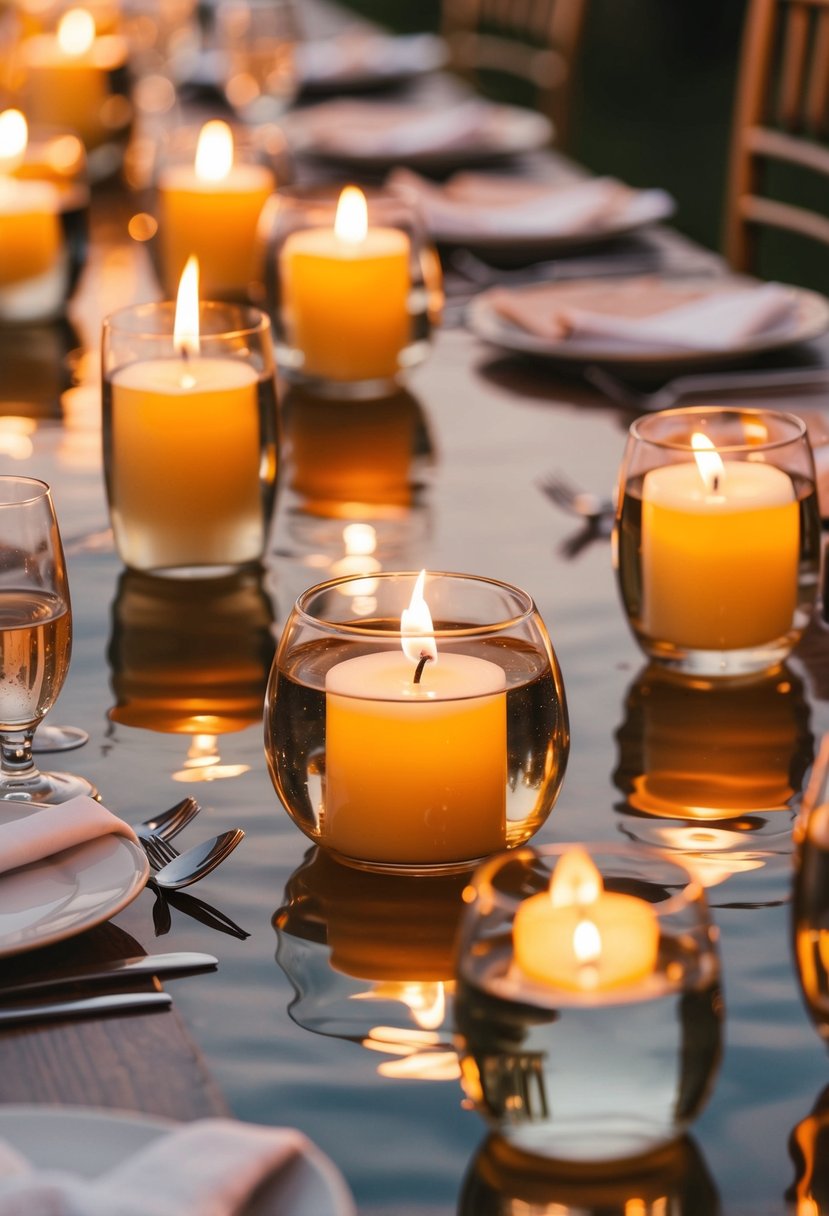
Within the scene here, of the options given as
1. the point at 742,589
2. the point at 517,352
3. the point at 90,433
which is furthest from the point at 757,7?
the point at 742,589

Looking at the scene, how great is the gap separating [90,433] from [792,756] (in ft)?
2.23

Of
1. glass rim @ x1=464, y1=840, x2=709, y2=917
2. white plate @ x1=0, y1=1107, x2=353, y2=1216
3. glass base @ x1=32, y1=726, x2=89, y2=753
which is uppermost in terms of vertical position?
glass rim @ x1=464, y1=840, x2=709, y2=917

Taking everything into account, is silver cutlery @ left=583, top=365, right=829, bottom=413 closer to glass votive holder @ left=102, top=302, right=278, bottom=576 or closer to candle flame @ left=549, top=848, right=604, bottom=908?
glass votive holder @ left=102, top=302, right=278, bottom=576

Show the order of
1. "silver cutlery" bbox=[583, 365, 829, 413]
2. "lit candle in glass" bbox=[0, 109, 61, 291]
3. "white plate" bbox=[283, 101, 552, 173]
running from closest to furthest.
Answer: "silver cutlery" bbox=[583, 365, 829, 413] → "lit candle in glass" bbox=[0, 109, 61, 291] → "white plate" bbox=[283, 101, 552, 173]

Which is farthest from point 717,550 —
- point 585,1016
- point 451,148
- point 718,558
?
point 451,148

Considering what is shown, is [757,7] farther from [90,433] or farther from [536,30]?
[536,30]

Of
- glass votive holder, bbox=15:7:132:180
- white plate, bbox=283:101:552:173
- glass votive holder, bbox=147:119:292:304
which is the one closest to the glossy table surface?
glass votive holder, bbox=147:119:292:304

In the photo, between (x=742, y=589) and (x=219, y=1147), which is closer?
(x=219, y=1147)

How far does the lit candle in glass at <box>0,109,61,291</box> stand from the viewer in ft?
5.13

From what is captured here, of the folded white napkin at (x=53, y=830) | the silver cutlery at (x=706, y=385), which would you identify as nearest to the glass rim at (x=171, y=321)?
the silver cutlery at (x=706, y=385)

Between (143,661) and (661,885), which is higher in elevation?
(661,885)

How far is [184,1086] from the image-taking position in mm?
573

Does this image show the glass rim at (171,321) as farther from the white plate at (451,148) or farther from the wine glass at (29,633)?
the white plate at (451,148)

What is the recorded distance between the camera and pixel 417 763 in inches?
26.8
